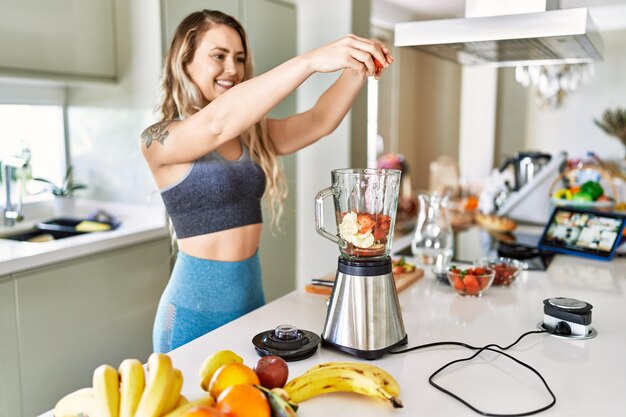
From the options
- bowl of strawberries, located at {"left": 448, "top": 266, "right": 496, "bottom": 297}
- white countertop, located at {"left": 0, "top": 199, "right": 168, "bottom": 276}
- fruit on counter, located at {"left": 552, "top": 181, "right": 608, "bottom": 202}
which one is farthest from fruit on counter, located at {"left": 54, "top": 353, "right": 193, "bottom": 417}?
fruit on counter, located at {"left": 552, "top": 181, "right": 608, "bottom": 202}

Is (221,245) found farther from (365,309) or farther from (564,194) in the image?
(564,194)

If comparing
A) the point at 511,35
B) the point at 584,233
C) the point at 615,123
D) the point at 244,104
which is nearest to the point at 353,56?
the point at 244,104

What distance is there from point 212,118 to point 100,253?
1.06 meters

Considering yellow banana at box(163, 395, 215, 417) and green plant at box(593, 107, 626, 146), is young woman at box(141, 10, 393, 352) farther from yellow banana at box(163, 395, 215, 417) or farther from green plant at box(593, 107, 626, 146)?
green plant at box(593, 107, 626, 146)

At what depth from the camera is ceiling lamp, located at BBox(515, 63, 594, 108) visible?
643 cm

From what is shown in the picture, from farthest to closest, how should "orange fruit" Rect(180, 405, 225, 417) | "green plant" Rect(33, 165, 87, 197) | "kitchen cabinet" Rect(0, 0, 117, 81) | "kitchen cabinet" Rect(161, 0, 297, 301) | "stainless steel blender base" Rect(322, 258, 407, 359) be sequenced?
"kitchen cabinet" Rect(161, 0, 297, 301)
"green plant" Rect(33, 165, 87, 197)
"kitchen cabinet" Rect(0, 0, 117, 81)
"stainless steel blender base" Rect(322, 258, 407, 359)
"orange fruit" Rect(180, 405, 225, 417)

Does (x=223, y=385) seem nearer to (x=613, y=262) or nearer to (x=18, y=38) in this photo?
(x=613, y=262)

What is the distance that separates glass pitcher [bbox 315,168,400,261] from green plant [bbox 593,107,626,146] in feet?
20.3

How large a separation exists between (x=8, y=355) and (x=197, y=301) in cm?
78

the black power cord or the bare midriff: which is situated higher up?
the bare midriff

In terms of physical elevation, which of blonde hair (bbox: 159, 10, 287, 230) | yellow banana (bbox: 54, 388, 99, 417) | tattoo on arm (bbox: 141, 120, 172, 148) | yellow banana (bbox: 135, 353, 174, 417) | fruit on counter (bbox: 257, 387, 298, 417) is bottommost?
yellow banana (bbox: 54, 388, 99, 417)

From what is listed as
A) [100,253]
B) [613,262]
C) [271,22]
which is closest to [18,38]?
[100,253]

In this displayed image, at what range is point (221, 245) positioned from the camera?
1715 mm

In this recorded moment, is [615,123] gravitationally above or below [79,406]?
above
